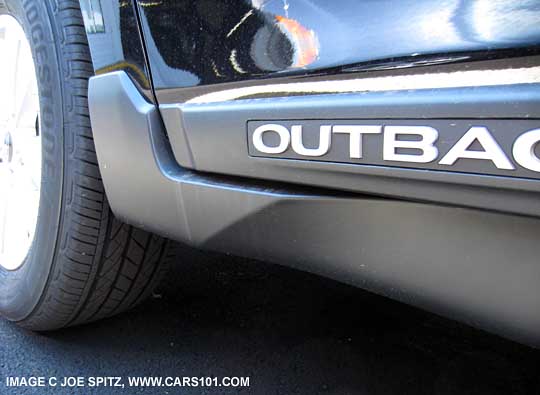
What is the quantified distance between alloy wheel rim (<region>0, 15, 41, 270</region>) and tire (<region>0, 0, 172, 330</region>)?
86 mm

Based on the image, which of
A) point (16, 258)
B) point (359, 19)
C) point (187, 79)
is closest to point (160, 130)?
point (187, 79)

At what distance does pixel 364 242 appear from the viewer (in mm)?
687

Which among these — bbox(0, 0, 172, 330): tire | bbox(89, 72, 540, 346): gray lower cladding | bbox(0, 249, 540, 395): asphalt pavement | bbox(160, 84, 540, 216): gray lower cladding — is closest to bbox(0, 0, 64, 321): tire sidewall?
bbox(0, 0, 172, 330): tire

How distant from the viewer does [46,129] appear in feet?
3.59

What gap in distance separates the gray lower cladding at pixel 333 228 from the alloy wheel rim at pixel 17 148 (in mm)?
391

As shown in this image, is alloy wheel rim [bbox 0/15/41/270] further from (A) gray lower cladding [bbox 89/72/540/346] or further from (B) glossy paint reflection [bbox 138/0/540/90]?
(B) glossy paint reflection [bbox 138/0/540/90]

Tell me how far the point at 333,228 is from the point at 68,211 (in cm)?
64

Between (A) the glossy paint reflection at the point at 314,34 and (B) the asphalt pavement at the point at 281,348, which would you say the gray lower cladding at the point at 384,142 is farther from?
(B) the asphalt pavement at the point at 281,348

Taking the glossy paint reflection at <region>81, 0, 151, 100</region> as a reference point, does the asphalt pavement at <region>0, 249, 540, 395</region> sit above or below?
below

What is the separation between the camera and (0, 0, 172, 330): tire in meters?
1.04

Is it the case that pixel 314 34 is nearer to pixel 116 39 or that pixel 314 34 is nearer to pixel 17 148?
pixel 116 39

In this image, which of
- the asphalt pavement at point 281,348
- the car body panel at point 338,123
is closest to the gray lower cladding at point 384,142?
the car body panel at point 338,123

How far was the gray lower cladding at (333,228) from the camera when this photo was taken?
1.91 feet

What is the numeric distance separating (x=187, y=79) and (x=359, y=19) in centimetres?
34
